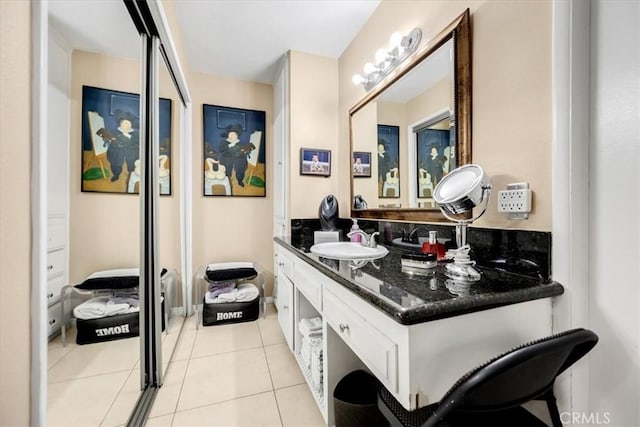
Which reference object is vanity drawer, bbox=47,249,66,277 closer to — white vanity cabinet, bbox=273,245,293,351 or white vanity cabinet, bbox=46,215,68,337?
white vanity cabinet, bbox=46,215,68,337

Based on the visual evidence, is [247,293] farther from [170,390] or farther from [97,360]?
[97,360]

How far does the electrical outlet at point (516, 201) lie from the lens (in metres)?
0.90

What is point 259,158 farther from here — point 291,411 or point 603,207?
point 603,207

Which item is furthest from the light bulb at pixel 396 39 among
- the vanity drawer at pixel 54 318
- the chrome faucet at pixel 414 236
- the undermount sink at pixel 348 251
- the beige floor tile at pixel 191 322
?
the beige floor tile at pixel 191 322

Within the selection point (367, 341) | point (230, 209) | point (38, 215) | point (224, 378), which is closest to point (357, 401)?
point (367, 341)

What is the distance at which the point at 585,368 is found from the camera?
2.62 feet

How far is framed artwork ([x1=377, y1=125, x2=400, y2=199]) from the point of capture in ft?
5.40

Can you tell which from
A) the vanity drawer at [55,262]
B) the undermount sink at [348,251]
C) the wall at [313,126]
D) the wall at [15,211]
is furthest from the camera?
the wall at [313,126]

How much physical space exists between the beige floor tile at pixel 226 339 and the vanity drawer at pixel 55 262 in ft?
4.47

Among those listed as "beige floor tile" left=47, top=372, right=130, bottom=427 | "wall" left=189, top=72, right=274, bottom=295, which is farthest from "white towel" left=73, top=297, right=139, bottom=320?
"wall" left=189, top=72, right=274, bottom=295

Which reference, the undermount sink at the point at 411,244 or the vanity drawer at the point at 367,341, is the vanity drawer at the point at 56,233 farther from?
the undermount sink at the point at 411,244

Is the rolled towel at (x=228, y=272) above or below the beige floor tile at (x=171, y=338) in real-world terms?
above

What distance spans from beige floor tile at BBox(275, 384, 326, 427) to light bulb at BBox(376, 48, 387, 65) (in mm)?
2127

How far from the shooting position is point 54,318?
0.75 meters
